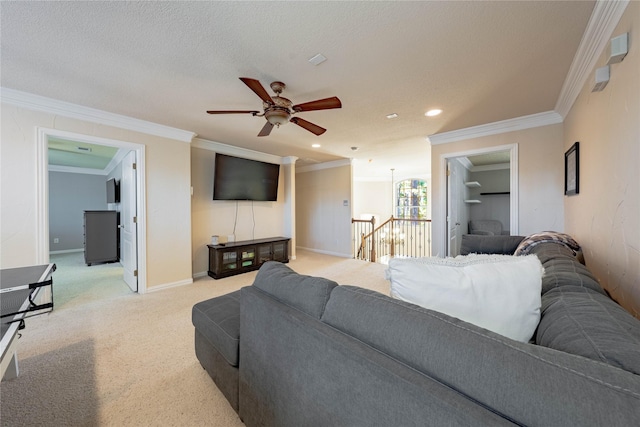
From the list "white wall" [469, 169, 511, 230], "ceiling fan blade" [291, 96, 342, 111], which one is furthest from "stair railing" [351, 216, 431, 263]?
"ceiling fan blade" [291, 96, 342, 111]

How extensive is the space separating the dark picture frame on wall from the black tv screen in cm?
423

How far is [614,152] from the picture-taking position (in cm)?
147

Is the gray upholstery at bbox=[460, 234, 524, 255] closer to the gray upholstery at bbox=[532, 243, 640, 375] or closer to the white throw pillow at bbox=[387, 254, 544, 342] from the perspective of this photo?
the gray upholstery at bbox=[532, 243, 640, 375]

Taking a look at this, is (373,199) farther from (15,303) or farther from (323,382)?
(15,303)

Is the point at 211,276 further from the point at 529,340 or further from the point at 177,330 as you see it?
the point at 529,340

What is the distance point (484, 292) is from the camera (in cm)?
85

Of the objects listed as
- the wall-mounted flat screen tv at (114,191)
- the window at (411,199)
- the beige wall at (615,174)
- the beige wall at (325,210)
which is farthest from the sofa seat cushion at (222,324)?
the window at (411,199)

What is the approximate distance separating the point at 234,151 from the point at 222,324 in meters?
3.67

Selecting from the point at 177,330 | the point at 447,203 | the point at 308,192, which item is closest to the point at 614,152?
the point at 447,203

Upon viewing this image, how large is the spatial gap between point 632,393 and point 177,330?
273 centimetres

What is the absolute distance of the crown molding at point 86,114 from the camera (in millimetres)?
2381

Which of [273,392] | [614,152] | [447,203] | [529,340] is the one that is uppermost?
[614,152]

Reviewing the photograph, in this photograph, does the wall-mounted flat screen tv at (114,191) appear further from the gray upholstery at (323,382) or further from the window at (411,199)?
the window at (411,199)

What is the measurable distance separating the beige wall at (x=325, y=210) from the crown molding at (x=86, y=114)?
3.15 metres
